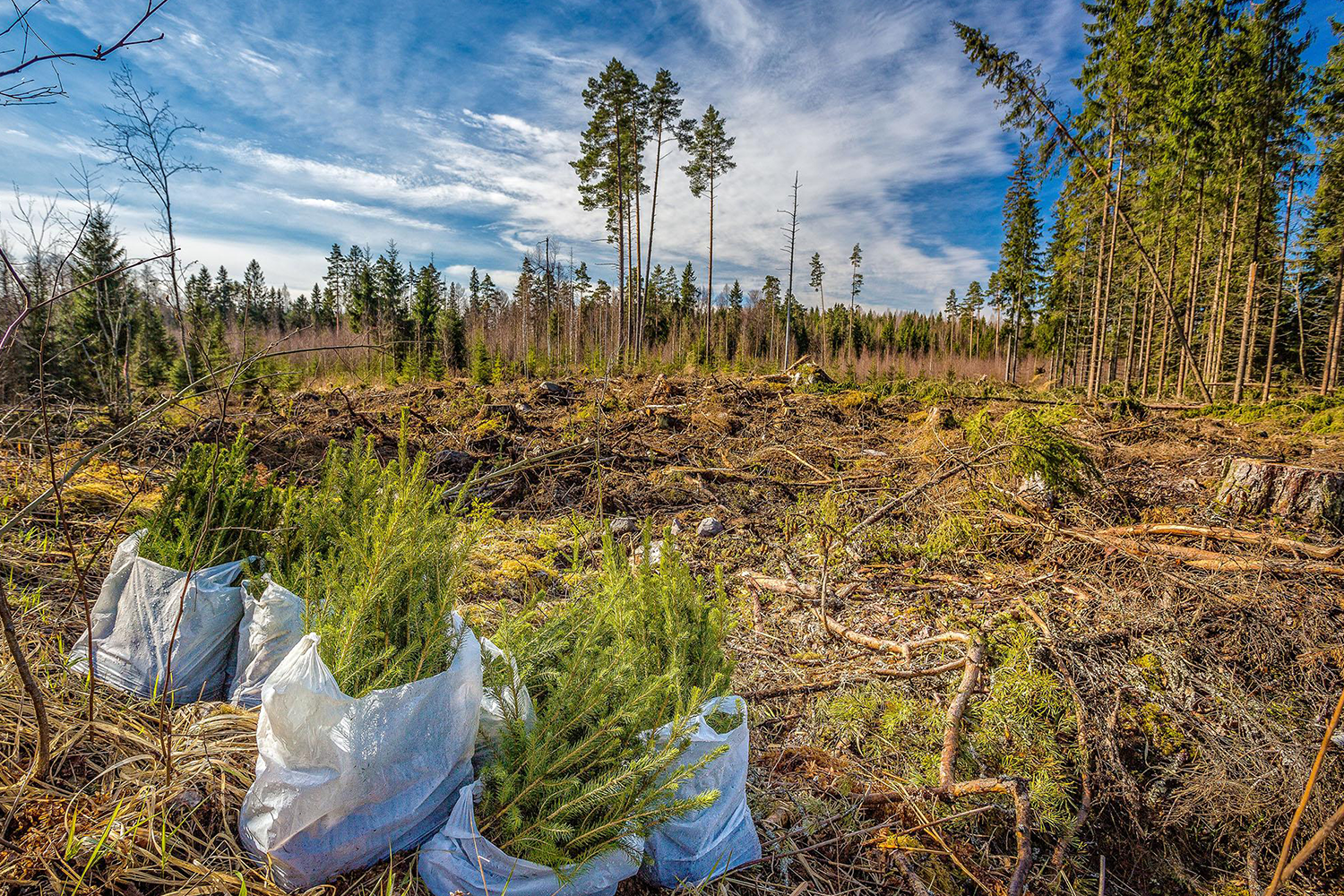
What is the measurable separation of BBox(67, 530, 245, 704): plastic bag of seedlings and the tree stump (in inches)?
255

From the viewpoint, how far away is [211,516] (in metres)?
2.27

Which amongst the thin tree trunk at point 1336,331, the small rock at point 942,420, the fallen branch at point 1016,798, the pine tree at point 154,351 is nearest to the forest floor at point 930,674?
the fallen branch at point 1016,798

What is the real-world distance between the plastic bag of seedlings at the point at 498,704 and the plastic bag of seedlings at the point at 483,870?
0.78 ft

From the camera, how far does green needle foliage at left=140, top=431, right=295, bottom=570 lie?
7.41 feet

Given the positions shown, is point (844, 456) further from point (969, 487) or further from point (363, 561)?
point (363, 561)

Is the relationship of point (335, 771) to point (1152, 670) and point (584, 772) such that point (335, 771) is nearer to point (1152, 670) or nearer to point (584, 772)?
point (584, 772)

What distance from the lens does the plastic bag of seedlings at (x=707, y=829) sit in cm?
167

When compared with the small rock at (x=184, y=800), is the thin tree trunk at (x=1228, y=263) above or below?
above

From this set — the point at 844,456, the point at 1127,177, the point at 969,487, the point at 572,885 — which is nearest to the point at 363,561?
the point at 572,885

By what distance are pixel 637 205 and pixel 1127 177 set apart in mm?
15768

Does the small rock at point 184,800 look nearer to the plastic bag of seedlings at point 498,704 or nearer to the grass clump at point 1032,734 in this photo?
the plastic bag of seedlings at point 498,704

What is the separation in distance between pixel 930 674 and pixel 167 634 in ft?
11.4

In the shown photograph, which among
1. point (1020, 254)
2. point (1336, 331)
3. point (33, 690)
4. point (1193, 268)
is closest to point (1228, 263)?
point (1193, 268)

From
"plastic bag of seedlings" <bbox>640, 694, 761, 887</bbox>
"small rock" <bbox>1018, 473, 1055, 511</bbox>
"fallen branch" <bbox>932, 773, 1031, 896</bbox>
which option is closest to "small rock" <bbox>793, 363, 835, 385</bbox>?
"small rock" <bbox>1018, 473, 1055, 511</bbox>
